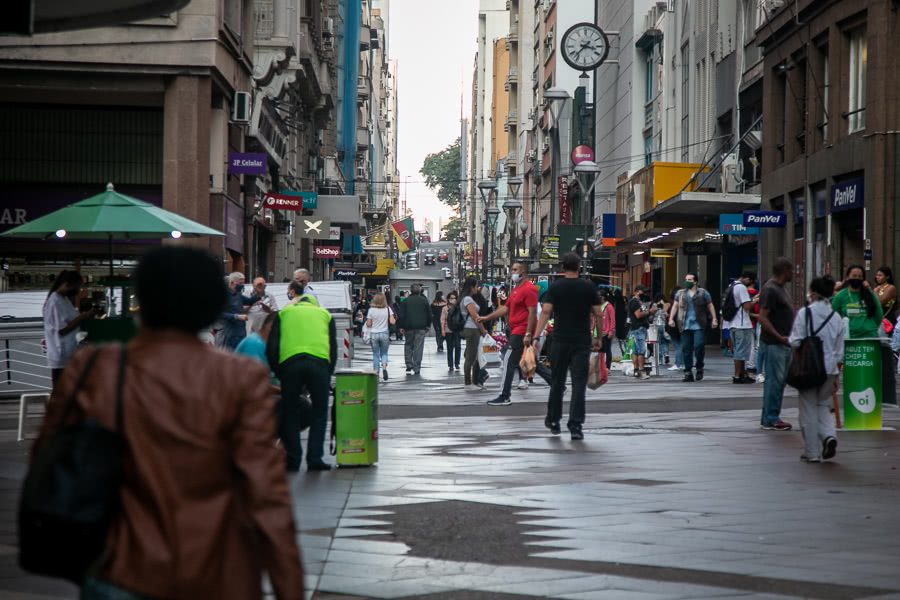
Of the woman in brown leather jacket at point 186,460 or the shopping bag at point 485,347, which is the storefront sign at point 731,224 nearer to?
the shopping bag at point 485,347

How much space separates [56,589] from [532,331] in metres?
10.9

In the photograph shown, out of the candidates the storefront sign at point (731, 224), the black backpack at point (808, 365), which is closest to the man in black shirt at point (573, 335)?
the black backpack at point (808, 365)

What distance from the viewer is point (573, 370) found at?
15.2m

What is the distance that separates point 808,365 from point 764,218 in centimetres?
2083

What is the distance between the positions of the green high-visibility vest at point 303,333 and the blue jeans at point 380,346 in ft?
51.8

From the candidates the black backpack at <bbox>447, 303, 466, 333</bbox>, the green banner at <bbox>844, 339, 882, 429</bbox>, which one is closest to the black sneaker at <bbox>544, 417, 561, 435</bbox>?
the green banner at <bbox>844, 339, 882, 429</bbox>

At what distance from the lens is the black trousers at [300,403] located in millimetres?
12305

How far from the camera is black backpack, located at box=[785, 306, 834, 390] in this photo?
12.7 meters

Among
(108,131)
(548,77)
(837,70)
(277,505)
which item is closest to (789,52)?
(837,70)

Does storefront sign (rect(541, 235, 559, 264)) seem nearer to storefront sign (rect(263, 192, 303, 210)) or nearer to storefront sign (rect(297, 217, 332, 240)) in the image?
storefront sign (rect(297, 217, 332, 240))

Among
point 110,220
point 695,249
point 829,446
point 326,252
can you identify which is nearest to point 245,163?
point 695,249

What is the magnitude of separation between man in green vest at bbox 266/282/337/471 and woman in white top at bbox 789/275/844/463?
4.18 m

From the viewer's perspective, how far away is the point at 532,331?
1769 centimetres

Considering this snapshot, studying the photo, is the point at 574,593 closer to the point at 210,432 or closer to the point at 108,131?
the point at 210,432
